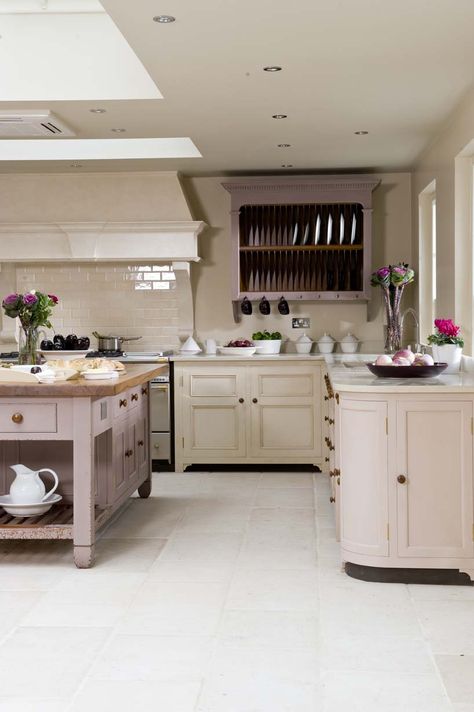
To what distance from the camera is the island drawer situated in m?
4.45

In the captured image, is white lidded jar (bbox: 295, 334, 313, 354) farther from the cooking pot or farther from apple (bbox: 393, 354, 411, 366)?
apple (bbox: 393, 354, 411, 366)

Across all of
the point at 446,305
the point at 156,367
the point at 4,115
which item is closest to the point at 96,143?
the point at 4,115

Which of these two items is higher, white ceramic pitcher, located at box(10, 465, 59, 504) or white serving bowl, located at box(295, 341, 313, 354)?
white serving bowl, located at box(295, 341, 313, 354)

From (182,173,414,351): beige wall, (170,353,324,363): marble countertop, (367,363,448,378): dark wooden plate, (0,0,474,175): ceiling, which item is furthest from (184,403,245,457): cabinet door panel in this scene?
(367,363,448,378): dark wooden plate

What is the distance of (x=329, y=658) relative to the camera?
3248mm

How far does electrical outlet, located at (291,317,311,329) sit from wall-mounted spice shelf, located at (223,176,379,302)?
0.32 metres

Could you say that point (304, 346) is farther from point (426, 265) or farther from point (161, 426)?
point (161, 426)

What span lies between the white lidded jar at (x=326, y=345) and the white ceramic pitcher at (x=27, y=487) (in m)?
3.53

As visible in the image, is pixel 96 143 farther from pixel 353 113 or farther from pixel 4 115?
pixel 353 113

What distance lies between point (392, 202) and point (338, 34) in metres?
3.93

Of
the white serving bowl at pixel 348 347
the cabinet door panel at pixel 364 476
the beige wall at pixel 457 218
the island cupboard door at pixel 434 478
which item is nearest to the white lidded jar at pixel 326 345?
the white serving bowl at pixel 348 347

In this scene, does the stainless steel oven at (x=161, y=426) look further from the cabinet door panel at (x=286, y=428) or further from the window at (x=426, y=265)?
the window at (x=426, y=265)

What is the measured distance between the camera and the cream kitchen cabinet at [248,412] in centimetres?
721

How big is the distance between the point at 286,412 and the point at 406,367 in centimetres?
269
